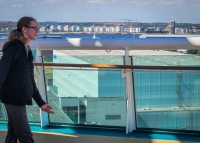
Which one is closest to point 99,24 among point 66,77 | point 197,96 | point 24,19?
point 66,77

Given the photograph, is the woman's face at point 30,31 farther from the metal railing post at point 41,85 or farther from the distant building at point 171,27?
the distant building at point 171,27

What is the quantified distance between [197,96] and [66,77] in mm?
1305

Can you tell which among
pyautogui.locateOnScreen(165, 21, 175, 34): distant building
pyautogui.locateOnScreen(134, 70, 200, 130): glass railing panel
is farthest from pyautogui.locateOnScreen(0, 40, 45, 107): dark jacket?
pyautogui.locateOnScreen(165, 21, 175, 34): distant building

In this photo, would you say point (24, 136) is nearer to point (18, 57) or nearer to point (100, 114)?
point (18, 57)

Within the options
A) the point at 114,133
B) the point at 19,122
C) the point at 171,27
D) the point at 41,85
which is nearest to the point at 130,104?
the point at 114,133

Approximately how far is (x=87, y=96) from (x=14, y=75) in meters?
1.59

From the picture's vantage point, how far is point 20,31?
10.2ft

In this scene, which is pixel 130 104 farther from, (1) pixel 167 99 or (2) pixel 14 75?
(2) pixel 14 75

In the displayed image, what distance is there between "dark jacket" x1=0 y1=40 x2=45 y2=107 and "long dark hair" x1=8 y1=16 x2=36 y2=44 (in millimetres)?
37

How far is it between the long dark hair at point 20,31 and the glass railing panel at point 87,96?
4.43ft

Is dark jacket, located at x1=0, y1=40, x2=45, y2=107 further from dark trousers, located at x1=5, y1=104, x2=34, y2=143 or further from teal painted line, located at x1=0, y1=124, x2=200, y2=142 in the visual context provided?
teal painted line, located at x1=0, y1=124, x2=200, y2=142

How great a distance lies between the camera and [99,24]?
6.34 m

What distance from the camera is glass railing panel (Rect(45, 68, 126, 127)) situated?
4.40m

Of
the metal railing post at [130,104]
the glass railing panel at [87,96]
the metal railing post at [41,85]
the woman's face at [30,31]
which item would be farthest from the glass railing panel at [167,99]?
the woman's face at [30,31]
